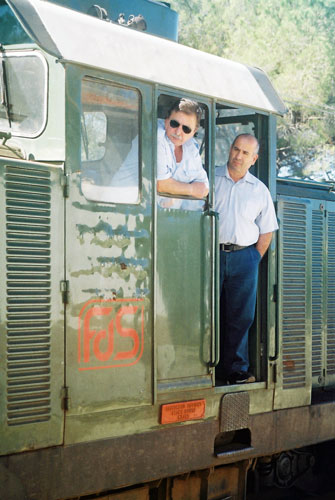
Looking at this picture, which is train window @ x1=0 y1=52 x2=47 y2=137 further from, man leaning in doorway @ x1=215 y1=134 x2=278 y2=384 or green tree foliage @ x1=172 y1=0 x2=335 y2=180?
green tree foliage @ x1=172 y1=0 x2=335 y2=180

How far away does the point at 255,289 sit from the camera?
18.5 feet

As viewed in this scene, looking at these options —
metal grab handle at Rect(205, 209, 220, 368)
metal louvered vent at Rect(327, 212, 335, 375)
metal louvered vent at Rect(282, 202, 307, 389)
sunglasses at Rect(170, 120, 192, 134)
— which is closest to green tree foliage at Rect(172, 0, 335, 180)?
metal louvered vent at Rect(327, 212, 335, 375)

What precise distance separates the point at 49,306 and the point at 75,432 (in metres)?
0.75

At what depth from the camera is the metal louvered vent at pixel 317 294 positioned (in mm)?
6609

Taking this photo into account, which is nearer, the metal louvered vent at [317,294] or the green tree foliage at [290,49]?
the metal louvered vent at [317,294]

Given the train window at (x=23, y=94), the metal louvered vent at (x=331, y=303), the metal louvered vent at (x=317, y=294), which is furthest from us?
the metal louvered vent at (x=331, y=303)

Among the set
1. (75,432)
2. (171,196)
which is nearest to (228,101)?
(171,196)

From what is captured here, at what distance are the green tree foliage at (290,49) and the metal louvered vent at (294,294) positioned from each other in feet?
43.7

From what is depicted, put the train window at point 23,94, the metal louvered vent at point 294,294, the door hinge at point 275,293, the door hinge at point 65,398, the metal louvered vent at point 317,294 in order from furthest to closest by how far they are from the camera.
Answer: the metal louvered vent at point 317,294
the metal louvered vent at point 294,294
the door hinge at point 275,293
the train window at point 23,94
the door hinge at point 65,398

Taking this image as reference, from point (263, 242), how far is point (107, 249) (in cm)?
172

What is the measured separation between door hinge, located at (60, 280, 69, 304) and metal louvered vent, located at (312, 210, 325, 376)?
302 centimetres

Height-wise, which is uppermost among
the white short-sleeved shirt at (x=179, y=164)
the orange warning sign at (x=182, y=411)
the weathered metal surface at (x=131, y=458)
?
the white short-sleeved shirt at (x=179, y=164)

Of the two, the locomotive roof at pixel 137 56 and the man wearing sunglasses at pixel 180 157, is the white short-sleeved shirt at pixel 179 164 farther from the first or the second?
the locomotive roof at pixel 137 56

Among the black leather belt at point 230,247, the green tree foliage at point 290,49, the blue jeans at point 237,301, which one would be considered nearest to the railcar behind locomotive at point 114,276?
the blue jeans at point 237,301
